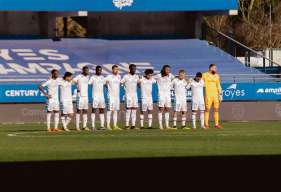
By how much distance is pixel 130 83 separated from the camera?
2027 centimetres

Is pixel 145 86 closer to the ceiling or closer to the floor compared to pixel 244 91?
closer to the ceiling

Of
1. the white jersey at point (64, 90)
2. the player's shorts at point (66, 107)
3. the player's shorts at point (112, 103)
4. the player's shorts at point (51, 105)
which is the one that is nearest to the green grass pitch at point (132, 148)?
the player's shorts at point (51, 105)

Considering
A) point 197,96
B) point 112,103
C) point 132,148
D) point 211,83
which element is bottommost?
point 132,148

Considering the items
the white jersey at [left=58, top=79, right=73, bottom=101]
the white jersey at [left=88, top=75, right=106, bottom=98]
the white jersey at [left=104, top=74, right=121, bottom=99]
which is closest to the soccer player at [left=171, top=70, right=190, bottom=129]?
the white jersey at [left=104, top=74, right=121, bottom=99]

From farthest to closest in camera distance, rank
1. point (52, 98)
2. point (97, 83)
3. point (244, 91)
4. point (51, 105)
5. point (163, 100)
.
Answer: point (244, 91)
point (97, 83)
point (163, 100)
point (52, 98)
point (51, 105)

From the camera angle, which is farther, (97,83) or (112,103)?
(97,83)

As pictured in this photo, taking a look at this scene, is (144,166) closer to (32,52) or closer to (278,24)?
(32,52)

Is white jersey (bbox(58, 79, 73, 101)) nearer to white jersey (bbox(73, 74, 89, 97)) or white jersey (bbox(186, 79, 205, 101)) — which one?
white jersey (bbox(73, 74, 89, 97))

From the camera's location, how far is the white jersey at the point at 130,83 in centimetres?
2025

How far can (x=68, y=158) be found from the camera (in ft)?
33.7

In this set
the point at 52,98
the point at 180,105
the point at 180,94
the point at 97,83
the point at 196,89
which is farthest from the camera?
the point at 97,83

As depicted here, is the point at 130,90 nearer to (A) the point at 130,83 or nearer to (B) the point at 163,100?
(A) the point at 130,83

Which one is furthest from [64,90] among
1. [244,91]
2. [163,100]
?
[244,91]

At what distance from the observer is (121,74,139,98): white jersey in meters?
20.2
